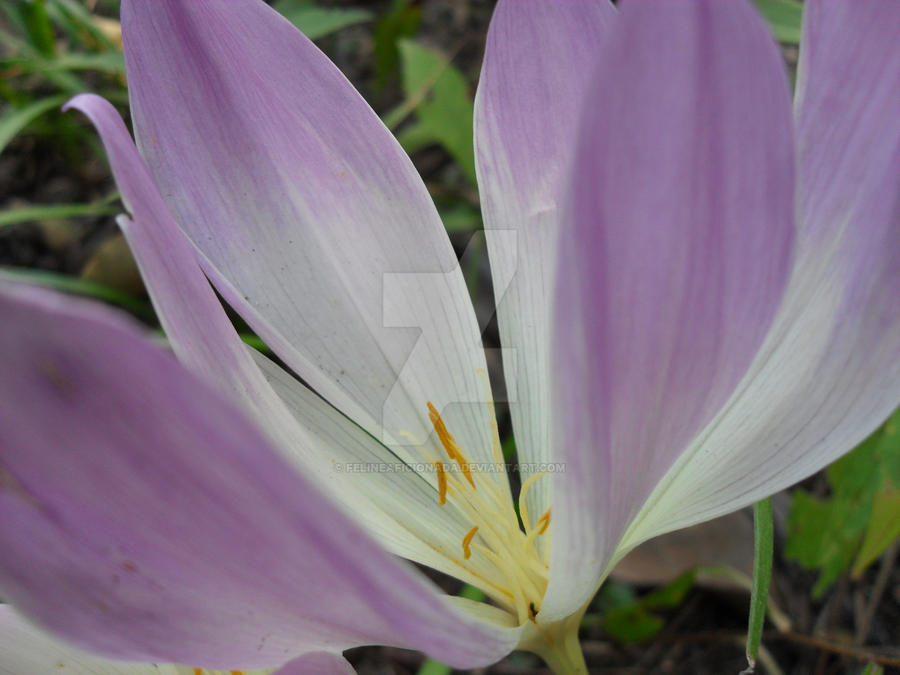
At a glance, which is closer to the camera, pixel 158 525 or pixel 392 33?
pixel 158 525

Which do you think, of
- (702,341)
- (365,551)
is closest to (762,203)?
(702,341)

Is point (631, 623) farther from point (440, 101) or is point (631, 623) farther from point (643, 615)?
point (440, 101)

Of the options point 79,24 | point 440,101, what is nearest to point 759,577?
point 440,101

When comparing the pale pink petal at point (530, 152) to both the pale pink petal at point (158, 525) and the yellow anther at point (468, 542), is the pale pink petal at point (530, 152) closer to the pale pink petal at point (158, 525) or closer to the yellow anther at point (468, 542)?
the yellow anther at point (468, 542)

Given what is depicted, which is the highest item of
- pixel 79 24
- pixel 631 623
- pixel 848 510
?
pixel 79 24

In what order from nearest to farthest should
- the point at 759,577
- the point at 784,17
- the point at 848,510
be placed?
the point at 759,577
the point at 848,510
the point at 784,17

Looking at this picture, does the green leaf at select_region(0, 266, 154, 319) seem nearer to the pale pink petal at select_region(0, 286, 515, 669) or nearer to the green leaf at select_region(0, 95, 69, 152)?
the green leaf at select_region(0, 95, 69, 152)

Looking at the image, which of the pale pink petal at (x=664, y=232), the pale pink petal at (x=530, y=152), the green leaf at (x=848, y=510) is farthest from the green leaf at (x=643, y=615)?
the pale pink petal at (x=664, y=232)
